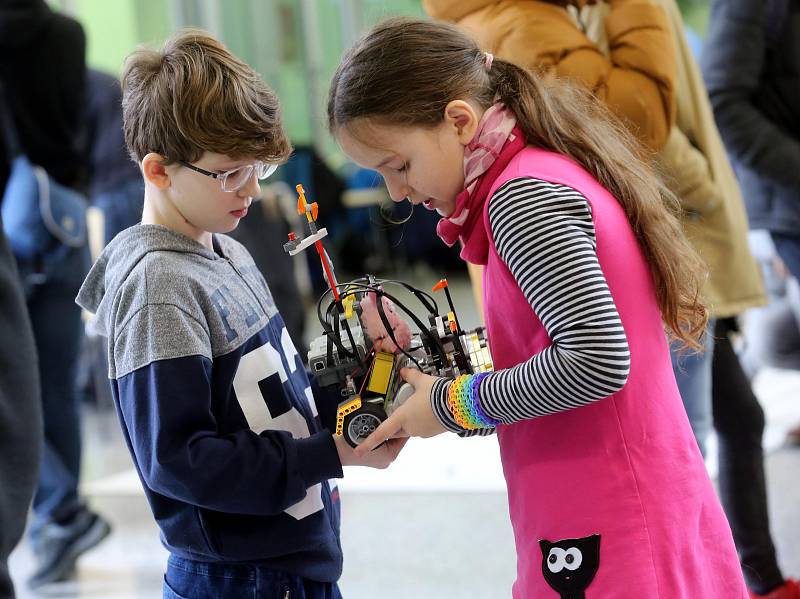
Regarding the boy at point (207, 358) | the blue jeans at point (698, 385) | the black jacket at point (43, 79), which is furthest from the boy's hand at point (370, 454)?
the black jacket at point (43, 79)

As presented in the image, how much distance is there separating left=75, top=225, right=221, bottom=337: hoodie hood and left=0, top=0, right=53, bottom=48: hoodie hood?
143cm

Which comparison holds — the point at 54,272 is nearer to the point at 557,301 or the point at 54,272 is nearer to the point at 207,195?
the point at 207,195

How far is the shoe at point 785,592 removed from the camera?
1995 millimetres

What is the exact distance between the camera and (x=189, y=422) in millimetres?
1095

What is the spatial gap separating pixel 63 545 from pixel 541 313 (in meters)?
2.06

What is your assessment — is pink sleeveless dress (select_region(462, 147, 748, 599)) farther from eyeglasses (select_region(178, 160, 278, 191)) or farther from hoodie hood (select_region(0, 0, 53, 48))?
hoodie hood (select_region(0, 0, 53, 48))

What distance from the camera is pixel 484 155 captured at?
115 centimetres

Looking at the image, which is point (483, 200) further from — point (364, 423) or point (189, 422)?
point (189, 422)

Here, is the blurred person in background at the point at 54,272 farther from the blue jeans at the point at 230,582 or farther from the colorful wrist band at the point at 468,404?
the colorful wrist band at the point at 468,404

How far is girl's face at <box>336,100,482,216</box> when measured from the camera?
3.79 feet

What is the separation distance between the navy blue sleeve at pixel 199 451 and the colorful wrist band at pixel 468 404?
18 cm

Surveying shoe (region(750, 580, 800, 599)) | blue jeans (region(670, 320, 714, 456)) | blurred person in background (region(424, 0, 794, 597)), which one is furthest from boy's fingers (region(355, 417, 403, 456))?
shoe (region(750, 580, 800, 599))

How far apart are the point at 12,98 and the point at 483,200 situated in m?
1.76

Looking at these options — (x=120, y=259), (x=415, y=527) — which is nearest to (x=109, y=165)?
(x=415, y=527)
